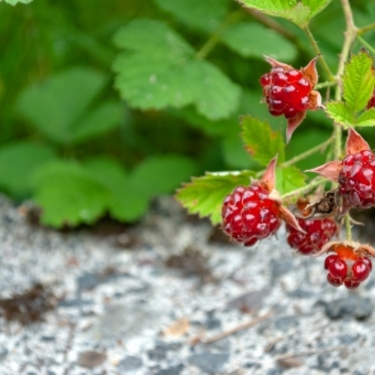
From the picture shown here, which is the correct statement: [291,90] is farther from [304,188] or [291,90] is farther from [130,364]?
[130,364]

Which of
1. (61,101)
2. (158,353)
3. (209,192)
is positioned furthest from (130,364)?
(61,101)

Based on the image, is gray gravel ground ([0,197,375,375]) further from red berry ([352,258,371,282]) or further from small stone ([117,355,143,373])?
red berry ([352,258,371,282])

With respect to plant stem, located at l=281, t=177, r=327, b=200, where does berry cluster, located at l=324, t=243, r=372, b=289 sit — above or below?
below

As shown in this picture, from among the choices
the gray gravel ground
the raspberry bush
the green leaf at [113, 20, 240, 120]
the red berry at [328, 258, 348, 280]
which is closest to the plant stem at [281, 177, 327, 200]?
the raspberry bush

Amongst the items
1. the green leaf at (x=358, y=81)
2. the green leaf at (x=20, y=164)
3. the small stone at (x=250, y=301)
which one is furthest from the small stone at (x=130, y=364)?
the green leaf at (x=20, y=164)

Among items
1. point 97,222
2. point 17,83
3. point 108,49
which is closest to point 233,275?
point 97,222

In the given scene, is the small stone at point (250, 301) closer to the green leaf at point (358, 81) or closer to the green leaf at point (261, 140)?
the green leaf at point (261, 140)

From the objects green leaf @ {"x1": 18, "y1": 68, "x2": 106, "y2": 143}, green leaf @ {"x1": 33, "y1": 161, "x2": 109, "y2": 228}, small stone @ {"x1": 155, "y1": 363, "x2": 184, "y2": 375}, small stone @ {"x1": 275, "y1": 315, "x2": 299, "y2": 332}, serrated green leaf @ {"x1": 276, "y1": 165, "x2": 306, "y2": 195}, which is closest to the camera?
serrated green leaf @ {"x1": 276, "y1": 165, "x2": 306, "y2": 195}

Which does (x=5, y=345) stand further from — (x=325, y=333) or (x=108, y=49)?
(x=108, y=49)

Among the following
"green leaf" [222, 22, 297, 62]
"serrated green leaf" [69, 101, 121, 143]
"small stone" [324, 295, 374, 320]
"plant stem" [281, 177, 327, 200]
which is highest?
"green leaf" [222, 22, 297, 62]
